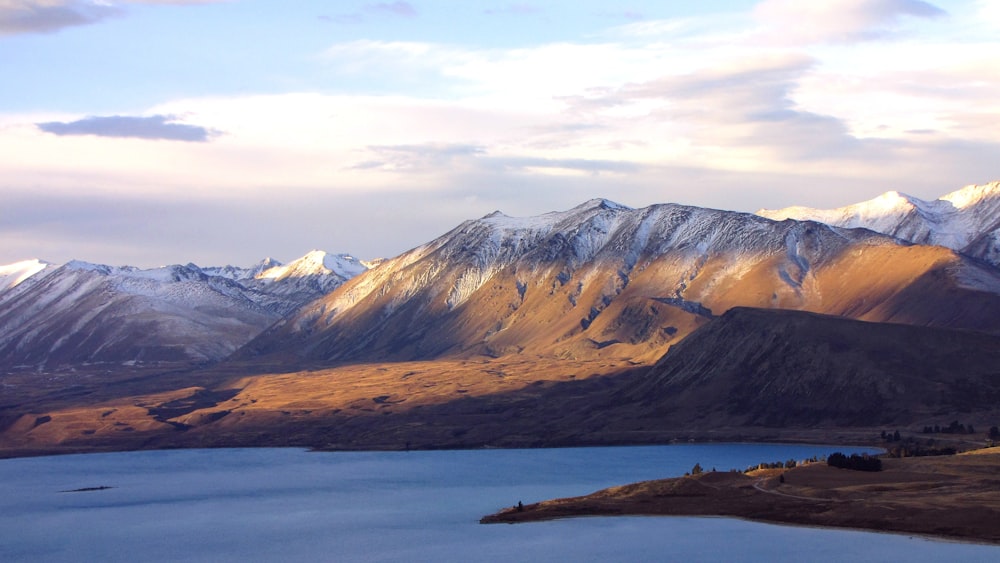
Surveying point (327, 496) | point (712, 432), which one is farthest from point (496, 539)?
point (712, 432)

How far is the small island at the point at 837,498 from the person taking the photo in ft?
310

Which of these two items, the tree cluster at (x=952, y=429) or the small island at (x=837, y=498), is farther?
the tree cluster at (x=952, y=429)

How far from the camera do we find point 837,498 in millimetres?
104500

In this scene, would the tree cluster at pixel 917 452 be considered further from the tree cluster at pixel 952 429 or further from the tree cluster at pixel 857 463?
the tree cluster at pixel 952 429

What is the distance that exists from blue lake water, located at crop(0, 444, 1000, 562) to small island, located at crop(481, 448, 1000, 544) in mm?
2797

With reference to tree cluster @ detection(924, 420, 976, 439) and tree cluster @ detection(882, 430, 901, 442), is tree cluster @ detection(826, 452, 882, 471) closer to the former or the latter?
tree cluster @ detection(882, 430, 901, 442)

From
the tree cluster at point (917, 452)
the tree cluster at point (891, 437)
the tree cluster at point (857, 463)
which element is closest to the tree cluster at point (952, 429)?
the tree cluster at point (891, 437)

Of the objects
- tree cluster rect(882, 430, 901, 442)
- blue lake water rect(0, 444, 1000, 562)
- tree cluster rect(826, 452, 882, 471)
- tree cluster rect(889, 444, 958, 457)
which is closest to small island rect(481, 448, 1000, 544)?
tree cluster rect(826, 452, 882, 471)

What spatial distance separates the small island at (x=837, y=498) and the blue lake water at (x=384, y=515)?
2797 millimetres

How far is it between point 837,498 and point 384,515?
41.4m

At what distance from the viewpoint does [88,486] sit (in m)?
164

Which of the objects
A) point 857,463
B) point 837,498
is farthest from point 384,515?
point 857,463

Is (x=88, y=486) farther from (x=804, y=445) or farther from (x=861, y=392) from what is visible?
(x=861, y=392)

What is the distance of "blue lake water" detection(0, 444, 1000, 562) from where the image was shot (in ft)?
305
